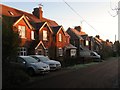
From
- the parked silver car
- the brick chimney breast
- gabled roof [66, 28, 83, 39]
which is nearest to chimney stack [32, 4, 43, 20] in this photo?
the brick chimney breast

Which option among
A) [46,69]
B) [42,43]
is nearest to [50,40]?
[42,43]

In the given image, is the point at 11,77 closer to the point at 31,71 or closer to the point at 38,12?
the point at 31,71

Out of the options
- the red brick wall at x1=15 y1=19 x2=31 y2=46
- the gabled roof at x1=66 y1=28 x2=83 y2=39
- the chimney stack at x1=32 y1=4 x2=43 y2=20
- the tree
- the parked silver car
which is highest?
the chimney stack at x1=32 y1=4 x2=43 y2=20

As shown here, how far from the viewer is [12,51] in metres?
17.8

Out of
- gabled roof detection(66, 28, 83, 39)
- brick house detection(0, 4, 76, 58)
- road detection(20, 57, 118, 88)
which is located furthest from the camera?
gabled roof detection(66, 28, 83, 39)

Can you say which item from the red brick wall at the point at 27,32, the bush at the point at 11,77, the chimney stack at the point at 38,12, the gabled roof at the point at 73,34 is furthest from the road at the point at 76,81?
the gabled roof at the point at 73,34

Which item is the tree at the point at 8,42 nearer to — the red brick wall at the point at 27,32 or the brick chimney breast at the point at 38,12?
the red brick wall at the point at 27,32

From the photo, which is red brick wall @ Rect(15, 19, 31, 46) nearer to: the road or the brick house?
the brick house

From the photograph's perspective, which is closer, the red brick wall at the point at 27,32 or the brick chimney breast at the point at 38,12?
the red brick wall at the point at 27,32

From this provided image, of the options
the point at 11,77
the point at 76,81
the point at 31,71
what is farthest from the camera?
the point at 31,71

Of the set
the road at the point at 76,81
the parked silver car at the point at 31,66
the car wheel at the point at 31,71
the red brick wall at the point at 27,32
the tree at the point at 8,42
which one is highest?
the red brick wall at the point at 27,32

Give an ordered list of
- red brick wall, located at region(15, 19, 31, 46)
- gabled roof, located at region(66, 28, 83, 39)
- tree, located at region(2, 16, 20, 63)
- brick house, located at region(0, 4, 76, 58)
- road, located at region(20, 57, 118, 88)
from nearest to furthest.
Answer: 1. road, located at region(20, 57, 118, 88)
2. tree, located at region(2, 16, 20, 63)
3. red brick wall, located at region(15, 19, 31, 46)
4. brick house, located at region(0, 4, 76, 58)
5. gabled roof, located at region(66, 28, 83, 39)

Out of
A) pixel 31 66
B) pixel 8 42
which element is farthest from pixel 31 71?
pixel 8 42

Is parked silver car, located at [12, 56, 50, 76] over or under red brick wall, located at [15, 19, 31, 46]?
under
